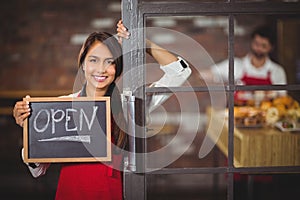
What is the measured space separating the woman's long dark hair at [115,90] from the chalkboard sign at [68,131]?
6 centimetres

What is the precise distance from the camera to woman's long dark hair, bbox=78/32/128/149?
2387mm

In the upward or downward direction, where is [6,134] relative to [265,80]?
downward

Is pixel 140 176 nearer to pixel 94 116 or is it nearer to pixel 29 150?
pixel 94 116

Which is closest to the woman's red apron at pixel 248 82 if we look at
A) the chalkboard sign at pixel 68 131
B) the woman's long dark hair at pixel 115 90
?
the woman's long dark hair at pixel 115 90

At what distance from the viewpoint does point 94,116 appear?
2.35 m

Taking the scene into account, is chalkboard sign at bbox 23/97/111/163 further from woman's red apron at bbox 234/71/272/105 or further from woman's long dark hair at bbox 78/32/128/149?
woman's red apron at bbox 234/71/272/105

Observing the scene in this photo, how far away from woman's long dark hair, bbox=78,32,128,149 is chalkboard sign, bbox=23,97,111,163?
6 centimetres

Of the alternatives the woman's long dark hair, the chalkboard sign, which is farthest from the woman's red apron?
the chalkboard sign

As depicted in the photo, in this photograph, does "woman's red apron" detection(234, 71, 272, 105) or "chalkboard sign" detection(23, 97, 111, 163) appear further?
"woman's red apron" detection(234, 71, 272, 105)

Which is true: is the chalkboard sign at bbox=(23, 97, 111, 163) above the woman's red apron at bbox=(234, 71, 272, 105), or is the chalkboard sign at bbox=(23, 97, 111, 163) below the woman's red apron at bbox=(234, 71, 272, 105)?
below

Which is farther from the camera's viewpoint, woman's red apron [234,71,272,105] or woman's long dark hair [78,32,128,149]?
woman's red apron [234,71,272,105]

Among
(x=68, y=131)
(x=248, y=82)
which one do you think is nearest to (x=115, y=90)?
(x=68, y=131)

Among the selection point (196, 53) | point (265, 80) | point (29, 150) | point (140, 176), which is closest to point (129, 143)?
point (140, 176)

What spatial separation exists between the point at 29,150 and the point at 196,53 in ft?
14.1
